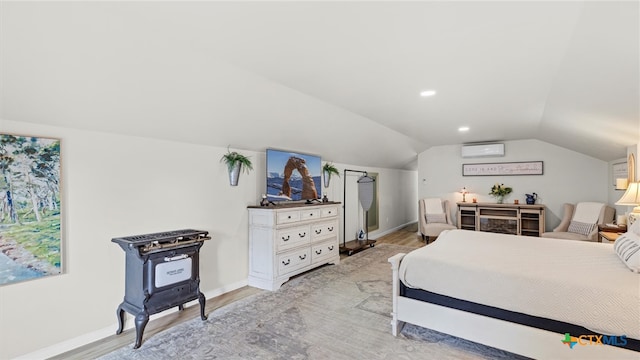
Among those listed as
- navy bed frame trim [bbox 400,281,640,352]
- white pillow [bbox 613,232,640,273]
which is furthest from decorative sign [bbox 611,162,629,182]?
navy bed frame trim [bbox 400,281,640,352]

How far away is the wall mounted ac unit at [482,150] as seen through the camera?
639cm

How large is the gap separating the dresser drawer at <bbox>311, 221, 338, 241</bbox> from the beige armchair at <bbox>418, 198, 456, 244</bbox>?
8.59 feet

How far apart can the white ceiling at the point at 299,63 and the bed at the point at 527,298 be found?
146cm

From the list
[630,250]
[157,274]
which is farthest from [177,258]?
[630,250]

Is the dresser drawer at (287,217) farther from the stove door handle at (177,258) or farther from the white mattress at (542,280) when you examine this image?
the white mattress at (542,280)

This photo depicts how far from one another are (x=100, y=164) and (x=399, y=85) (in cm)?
298

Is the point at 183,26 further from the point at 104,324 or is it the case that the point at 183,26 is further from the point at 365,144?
the point at 365,144

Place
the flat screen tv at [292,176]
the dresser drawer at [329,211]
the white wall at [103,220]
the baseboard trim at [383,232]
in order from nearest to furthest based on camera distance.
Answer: the white wall at [103,220], the flat screen tv at [292,176], the dresser drawer at [329,211], the baseboard trim at [383,232]

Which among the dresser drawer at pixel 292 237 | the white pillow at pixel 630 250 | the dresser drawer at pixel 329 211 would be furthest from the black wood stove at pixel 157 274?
the white pillow at pixel 630 250

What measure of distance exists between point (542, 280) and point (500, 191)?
4.98m

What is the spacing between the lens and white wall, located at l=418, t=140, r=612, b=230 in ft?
18.8

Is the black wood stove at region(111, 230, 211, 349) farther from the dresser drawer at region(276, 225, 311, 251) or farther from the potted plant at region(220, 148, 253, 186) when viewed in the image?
the dresser drawer at region(276, 225, 311, 251)

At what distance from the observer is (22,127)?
7.52 feet

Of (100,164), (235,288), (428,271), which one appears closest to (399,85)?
(428,271)
